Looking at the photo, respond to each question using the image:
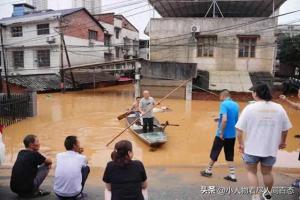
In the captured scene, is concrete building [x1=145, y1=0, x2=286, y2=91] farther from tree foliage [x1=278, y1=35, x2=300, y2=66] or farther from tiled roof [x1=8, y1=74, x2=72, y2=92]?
tiled roof [x1=8, y1=74, x2=72, y2=92]

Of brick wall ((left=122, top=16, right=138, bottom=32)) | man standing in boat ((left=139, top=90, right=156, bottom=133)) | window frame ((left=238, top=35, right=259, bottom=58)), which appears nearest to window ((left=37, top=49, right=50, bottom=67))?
brick wall ((left=122, top=16, right=138, bottom=32))

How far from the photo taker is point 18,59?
31797 millimetres

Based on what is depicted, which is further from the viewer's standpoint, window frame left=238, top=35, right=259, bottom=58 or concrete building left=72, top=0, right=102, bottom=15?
concrete building left=72, top=0, right=102, bottom=15

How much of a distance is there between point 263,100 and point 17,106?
12.5 m

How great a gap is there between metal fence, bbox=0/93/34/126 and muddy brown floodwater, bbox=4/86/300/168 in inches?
14.5

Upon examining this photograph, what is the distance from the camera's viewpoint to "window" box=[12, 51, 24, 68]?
3156 cm

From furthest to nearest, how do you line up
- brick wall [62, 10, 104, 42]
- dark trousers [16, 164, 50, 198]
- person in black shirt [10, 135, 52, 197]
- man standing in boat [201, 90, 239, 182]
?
brick wall [62, 10, 104, 42], man standing in boat [201, 90, 239, 182], dark trousers [16, 164, 50, 198], person in black shirt [10, 135, 52, 197]

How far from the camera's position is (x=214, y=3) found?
81.9ft

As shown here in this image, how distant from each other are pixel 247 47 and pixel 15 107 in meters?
17.5

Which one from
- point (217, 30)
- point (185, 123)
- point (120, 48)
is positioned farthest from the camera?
point (120, 48)

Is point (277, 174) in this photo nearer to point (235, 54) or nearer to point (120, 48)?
point (235, 54)

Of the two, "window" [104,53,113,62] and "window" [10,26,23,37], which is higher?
"window" [10,26,23,37]

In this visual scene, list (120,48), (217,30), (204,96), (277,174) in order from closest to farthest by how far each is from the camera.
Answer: (277,174), (204,96), (217,30), (120,48)

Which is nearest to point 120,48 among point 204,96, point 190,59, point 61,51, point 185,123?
point 61,51
